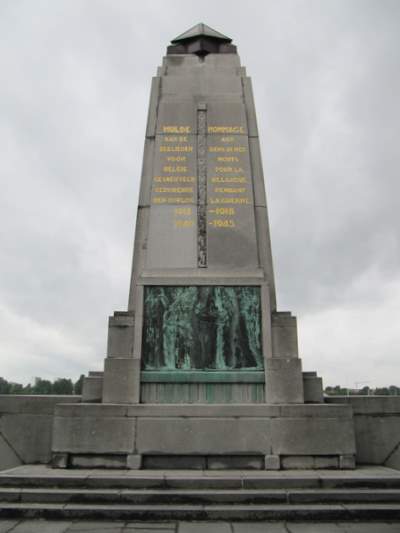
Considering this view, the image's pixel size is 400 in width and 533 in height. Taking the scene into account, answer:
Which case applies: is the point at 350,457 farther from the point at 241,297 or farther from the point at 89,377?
the point at 89,377

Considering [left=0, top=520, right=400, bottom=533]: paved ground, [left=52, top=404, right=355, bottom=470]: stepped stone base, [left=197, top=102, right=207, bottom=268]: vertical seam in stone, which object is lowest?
[left=0, top=520, right=400, bottom=533]: paved ground

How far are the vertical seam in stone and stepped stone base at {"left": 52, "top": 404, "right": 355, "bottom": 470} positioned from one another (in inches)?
122

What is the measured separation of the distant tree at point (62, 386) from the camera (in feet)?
289

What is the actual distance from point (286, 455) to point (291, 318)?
2.47 meters

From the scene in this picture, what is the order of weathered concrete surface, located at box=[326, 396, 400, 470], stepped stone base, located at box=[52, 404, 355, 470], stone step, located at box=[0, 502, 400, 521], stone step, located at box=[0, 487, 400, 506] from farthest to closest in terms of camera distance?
weathered concrete surface, located at box=[326, 396, 400, 470]
stepped stone base, located at box=[52, 404, 355, 470]
stone step, located at box=[0, 487, 400, 506]
stone step, located at box=[0, 502, 400, 521]

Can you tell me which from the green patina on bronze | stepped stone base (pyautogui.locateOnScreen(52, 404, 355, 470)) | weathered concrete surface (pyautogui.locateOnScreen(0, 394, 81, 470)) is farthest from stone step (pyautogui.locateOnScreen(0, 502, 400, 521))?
the green patina on bronze

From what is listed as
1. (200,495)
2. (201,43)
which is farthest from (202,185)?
(200,495)

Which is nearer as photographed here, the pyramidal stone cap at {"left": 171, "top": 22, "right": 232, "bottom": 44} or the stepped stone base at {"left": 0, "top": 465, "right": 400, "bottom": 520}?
the stepped stone base at {"left": 0, "top": 465, "right": 400, "bottom": 520}

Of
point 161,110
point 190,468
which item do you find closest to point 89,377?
point 190,468

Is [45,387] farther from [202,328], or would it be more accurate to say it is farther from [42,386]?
[202,328]

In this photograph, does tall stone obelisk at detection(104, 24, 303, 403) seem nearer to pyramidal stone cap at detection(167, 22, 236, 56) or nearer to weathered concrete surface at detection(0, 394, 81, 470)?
pyramidal stone cap at detection(167, 22, 236, 56)

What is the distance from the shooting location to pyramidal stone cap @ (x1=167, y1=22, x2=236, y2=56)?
12281 mm

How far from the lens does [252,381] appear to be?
27.1 feet

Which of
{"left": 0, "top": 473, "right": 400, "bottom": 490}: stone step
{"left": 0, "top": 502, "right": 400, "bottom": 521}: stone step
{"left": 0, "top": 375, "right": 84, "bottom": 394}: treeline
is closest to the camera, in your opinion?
{"left": 0, "top": 502, "right": 400, "bottom": 521}: stone step
